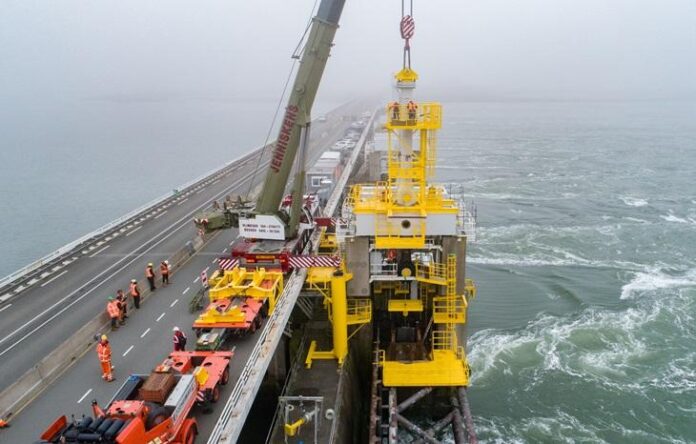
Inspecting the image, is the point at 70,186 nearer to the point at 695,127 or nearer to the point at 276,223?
the point at 276,223

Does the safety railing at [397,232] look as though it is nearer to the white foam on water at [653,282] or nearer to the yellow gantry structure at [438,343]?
the yellow gantry structure at [438,343]

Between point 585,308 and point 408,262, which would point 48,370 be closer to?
point 408,262

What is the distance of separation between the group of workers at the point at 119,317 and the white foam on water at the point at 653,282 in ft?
101

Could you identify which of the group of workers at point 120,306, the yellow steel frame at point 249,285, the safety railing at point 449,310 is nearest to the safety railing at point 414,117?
the safety railing at point 449,310

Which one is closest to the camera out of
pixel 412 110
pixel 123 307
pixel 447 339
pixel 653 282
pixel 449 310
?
pixel 123 307

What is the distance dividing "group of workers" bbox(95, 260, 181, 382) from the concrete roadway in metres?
0.34

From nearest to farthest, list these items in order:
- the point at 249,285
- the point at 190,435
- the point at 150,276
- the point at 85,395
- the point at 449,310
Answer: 1. the point at 190,435
2. the point at 85,395
3. the point at 249,285
4. the point at 449,310
5. the point at 150,276

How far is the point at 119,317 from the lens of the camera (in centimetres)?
1975

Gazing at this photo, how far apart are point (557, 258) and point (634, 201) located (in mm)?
24745

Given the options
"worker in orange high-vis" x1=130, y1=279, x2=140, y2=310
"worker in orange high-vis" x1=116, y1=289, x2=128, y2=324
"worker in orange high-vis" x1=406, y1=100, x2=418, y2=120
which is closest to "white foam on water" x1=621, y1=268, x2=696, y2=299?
"worker in orange high-vis" x1=406, y1=100, x2=418, y2=120

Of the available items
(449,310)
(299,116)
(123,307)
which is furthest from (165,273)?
(449,310)

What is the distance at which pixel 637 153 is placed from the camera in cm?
9825

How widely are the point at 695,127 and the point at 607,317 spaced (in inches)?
5709

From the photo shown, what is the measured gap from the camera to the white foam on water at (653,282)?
1474 inches
